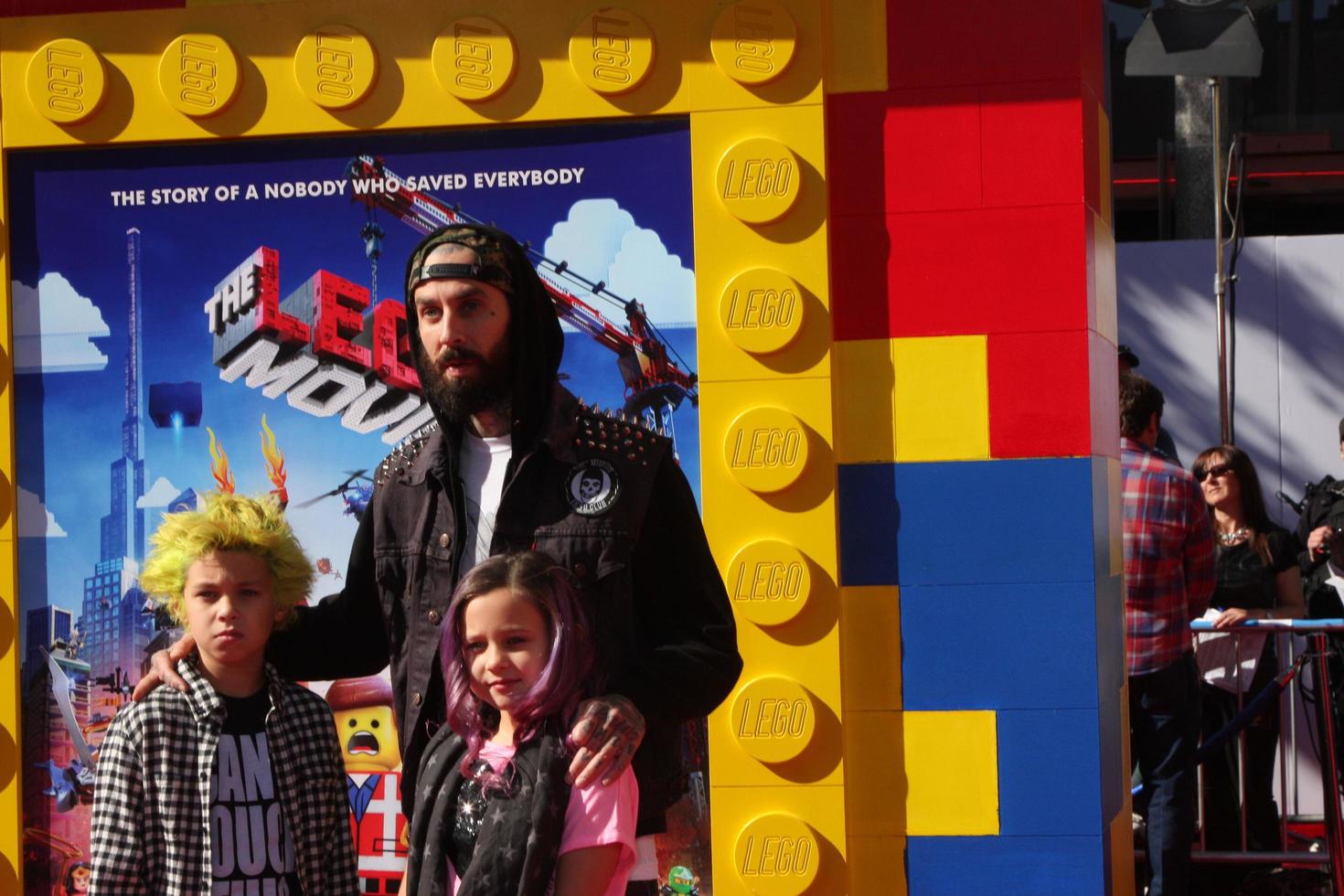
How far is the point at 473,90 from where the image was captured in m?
4.08

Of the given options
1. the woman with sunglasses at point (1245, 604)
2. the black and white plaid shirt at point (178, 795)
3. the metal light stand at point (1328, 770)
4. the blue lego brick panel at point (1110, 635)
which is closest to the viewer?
the black and white plaid shirt at point (178, 795)

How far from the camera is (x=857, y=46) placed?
407 cm

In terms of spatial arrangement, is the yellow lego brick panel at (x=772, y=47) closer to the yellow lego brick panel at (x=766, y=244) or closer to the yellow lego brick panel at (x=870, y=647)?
the yellow lego brick panel at (x=766, y=244)

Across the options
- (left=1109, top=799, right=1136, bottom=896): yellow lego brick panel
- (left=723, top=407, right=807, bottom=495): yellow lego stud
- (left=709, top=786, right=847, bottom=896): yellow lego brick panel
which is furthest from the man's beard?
(left=1109, top=799, right=1136, bottom=896): yellow lego brick panel

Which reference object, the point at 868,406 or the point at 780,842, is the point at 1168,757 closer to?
the point at 780,842

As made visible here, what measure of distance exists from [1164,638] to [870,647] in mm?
1667

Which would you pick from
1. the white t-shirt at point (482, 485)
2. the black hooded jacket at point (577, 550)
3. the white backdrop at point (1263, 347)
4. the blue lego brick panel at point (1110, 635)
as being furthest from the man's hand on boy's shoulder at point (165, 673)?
the white backdrop at point (1263, 347)

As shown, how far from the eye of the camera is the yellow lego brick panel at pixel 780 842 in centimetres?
398

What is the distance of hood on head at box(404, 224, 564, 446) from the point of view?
9.98ft

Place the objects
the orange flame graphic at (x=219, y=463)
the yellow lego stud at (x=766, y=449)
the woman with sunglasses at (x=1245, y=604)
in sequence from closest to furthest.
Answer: the yellow lego stud at (x=766, y=449) → the orange flame graphic at (x=219, y=463) → the woman with sunglasses at (x=1245, y=604)

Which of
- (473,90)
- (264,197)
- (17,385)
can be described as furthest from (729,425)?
(17,385)

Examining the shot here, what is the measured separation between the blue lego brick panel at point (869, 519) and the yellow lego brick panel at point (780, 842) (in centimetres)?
50

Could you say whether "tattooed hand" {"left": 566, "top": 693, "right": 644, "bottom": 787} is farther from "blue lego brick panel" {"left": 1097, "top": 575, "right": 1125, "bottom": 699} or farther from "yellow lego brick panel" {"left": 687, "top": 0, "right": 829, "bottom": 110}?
"yellow lego brick panel" {"left": 687, "top": 0, "right": 829, "bottom": 110}

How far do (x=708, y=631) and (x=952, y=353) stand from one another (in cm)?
131
